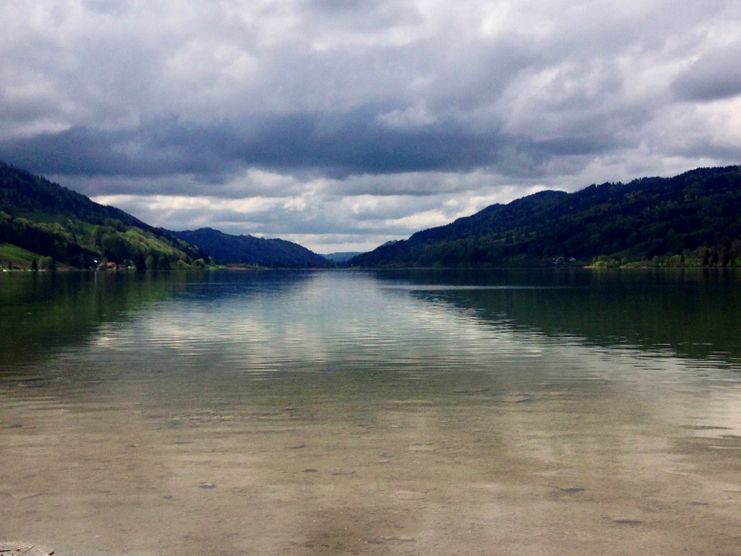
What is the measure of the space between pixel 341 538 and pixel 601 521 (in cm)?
612

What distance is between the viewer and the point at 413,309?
341ft

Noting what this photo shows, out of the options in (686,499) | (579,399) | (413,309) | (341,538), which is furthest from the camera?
(413,309)

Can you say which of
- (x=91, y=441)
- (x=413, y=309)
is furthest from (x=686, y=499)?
(x=413, y=309)

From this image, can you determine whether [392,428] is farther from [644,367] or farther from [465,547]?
[644,367]

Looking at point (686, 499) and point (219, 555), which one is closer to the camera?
point (219, 555)

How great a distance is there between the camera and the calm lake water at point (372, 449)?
15.9 metres

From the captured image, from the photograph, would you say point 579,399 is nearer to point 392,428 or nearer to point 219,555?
point 392,428

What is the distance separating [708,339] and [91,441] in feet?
172

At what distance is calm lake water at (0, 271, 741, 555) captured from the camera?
52.1ft

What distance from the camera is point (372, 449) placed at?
23.6 meters

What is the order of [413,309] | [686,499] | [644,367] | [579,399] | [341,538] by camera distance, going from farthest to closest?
1. [413,309]
2. [644,367]
3. [579,399]
4. [686,499]
5. [341,538]

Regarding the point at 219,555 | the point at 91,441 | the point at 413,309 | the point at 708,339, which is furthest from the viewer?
the point at 413,309

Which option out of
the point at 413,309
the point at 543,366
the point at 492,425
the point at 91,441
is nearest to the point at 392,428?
the point at 492,425

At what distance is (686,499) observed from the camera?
1808cm
